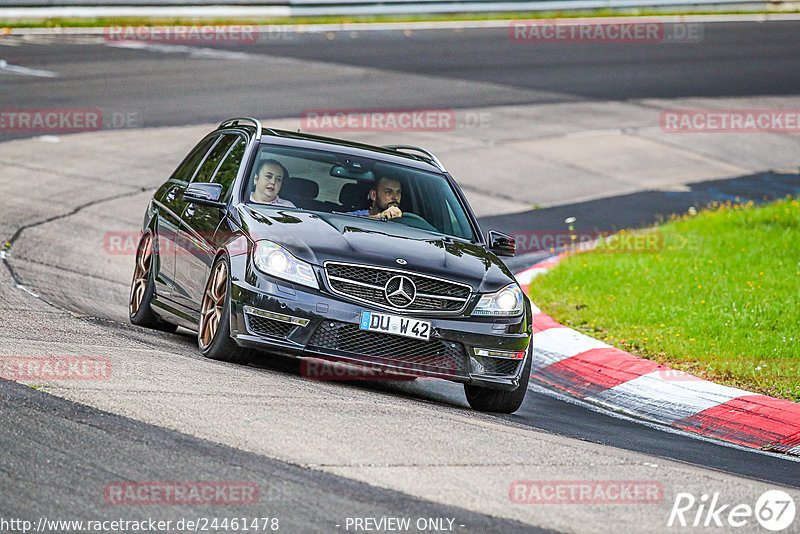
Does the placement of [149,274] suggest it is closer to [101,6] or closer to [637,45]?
[101,6]

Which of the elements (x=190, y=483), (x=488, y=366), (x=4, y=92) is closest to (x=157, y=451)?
(x=190, y=483)

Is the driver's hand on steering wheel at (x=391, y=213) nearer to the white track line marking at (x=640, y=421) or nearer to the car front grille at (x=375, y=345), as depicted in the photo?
the car front grille at (x=375, y=345)

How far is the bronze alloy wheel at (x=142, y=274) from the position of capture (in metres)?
9.73

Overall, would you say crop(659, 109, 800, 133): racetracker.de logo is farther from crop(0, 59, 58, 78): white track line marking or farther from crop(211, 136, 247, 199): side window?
crop(211, 136, 247, 199): side window

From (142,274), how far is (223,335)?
2.18m

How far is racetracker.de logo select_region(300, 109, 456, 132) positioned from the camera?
20062 mm

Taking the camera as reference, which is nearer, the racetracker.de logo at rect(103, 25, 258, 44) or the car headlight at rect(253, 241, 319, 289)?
the car headlight at rect(253, 241, 319, 289)

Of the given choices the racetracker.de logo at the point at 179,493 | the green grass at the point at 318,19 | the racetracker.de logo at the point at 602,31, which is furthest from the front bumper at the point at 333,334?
the racetracker.de logo at the point at 602,31

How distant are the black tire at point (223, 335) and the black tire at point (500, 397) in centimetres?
159

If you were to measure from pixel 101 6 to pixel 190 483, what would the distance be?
25.1 metres

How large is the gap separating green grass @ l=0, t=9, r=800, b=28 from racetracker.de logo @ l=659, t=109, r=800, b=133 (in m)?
11.1

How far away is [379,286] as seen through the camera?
7.69 m

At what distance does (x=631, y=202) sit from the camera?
57.7 ft

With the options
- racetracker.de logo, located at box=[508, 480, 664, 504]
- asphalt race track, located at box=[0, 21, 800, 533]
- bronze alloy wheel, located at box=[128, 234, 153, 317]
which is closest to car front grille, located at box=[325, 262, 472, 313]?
asphalt race track, located at box=[0, 21, 800, 533]
